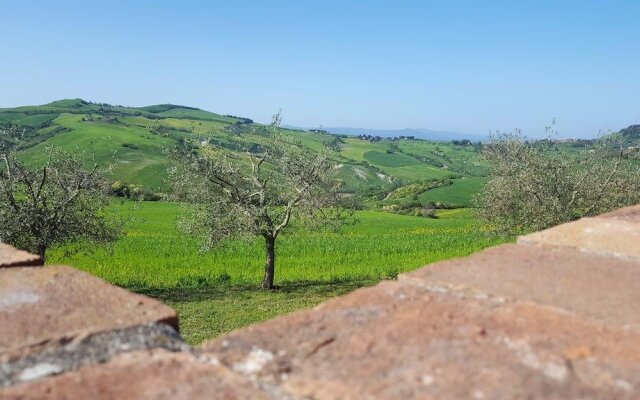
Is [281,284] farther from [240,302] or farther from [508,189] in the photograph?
[508,189]

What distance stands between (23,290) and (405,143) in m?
182

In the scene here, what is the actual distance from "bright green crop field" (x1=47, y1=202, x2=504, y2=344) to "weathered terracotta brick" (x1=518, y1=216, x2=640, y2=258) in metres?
11.2

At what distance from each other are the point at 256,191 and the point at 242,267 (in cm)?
597

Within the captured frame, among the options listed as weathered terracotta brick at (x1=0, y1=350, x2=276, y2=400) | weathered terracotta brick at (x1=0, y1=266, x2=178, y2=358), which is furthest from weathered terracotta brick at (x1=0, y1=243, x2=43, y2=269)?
weathered terracotta brick at (x1=0, y1=350, x2=276, y2=400)

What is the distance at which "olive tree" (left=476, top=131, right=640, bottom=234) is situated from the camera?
59.7ft

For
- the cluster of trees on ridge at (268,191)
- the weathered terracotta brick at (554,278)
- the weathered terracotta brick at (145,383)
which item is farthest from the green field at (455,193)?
the weathered terracotta brick at (145,383)

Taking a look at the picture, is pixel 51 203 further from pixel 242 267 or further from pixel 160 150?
pixel 160 150

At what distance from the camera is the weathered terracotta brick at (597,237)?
2.33 meters

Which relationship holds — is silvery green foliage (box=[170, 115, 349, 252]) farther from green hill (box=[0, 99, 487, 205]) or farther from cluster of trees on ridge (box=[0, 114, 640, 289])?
green hill (box=[0, 99, 487, 205])

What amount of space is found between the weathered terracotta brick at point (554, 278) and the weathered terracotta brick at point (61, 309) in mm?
961

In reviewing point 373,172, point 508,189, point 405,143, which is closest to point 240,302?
point 508,189

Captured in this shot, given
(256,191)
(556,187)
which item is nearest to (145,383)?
(256,191)

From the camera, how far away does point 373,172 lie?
365 feet

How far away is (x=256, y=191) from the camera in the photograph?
19.6 meters
